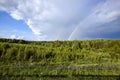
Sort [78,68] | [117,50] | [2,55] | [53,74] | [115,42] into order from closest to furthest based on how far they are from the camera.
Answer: [53,74] < [78,68] < [2,55] < [117,50] < [115,42]

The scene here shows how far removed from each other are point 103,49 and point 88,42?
18.0 feet

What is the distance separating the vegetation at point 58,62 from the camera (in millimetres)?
25297

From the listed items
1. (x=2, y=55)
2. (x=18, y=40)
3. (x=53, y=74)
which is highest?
(x=18, y=40)

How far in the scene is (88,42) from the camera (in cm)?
5359

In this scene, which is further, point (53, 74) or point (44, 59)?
point (44, 59)

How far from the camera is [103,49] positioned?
49031 mm

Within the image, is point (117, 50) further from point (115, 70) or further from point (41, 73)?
point (41, 73)

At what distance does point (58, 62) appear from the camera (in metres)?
34.0

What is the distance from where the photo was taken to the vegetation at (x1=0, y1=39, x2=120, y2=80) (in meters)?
25.3

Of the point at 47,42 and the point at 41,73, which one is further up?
the point at 47,42

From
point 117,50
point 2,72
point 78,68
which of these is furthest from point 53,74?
point 117,50

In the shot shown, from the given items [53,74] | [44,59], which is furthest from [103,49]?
[53,74]

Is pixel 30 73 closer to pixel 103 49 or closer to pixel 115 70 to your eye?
pixel 115 70

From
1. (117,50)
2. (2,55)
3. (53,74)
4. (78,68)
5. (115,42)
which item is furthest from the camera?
(115,42)
